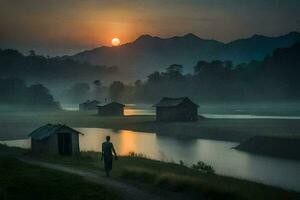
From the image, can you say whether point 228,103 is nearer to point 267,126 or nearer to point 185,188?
point 267,126

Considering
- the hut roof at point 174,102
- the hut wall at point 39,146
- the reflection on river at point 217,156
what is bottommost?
the reflection on river at point 217,156

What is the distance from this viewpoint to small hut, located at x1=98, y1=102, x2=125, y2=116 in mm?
113750

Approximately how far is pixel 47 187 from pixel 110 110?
315ft

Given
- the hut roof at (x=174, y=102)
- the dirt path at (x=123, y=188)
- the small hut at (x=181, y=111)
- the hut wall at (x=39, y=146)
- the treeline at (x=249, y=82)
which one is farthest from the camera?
the treeline at (x=249, y=82)

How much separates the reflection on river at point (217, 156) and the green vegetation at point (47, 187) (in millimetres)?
15376

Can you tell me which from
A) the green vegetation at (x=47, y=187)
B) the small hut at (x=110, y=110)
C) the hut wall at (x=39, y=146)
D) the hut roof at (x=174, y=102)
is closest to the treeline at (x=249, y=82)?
the small hut at (x=110, y=110)

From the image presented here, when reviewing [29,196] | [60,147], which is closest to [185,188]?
[29,196]

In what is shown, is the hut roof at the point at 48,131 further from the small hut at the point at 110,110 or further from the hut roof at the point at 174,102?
the small hut at the point at 110,110

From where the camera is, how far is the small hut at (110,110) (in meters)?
114

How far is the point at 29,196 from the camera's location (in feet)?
57.8

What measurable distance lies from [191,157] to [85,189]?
27.1 metres

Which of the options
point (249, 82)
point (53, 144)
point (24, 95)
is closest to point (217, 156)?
point (53, 144)

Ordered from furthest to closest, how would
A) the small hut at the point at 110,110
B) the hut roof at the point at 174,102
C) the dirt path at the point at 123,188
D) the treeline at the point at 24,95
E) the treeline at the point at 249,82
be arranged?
1. the treeline at the point at 249,82
2. the treeline at the point at 24,95
3. the small hut at the point at 110,110
4. the hut roof at the point at 174,102
5. the dirt path at the point at 123,188

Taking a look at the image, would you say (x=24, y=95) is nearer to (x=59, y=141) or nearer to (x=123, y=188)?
(x=59, y=141)
